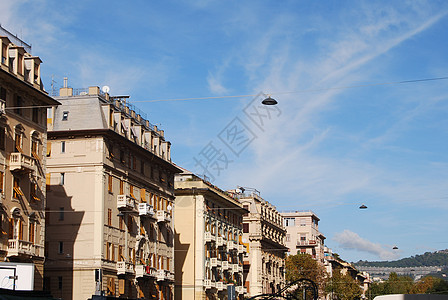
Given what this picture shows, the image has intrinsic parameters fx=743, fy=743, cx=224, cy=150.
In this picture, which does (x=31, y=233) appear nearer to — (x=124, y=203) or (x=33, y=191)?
(x=33, y=191)

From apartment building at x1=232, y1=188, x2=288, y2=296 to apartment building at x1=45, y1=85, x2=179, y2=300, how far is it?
38.9 m

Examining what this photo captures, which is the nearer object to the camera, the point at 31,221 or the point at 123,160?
the point at 31,221

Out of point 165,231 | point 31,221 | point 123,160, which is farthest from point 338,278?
point 31,221

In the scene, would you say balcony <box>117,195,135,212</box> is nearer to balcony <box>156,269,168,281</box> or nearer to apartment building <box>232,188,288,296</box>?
balcony <box>156,269,168,281</box>

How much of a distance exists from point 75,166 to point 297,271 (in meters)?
61.9

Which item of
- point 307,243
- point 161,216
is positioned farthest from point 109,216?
point 307,243

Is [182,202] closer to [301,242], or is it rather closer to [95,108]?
[95,108]

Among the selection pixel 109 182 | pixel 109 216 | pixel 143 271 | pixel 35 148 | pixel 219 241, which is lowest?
pixel 143 271

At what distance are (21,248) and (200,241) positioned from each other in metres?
37.6

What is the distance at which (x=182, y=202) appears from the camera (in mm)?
88000

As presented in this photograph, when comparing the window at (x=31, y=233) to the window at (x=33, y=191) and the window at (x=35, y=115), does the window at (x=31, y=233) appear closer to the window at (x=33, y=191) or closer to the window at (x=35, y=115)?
the window at (x=33, y=191)

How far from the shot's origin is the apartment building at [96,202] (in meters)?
61.7

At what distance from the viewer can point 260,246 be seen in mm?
111000

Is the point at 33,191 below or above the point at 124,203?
below
